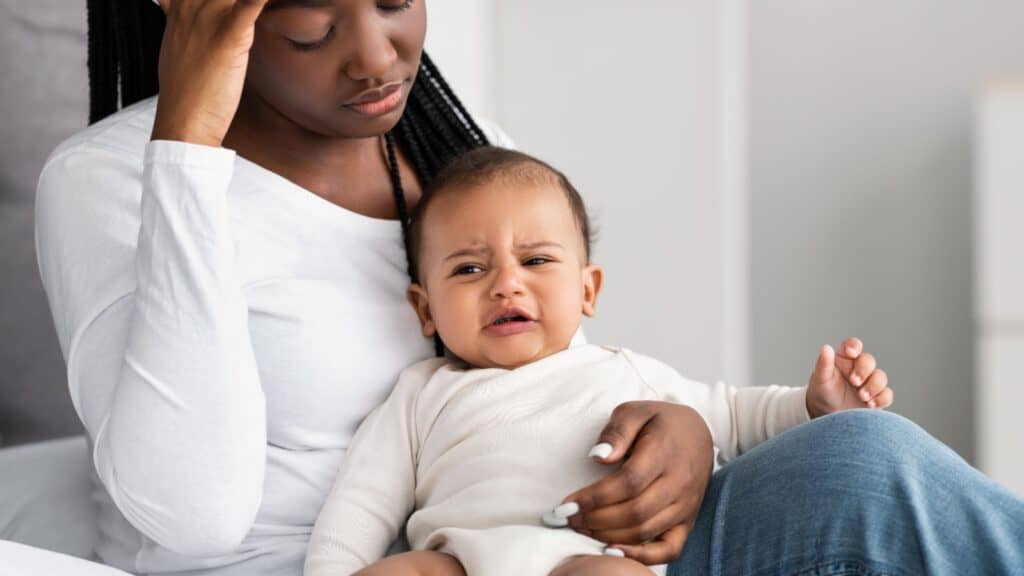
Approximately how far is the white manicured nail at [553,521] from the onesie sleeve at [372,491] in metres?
0.15

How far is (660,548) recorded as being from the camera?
0.99 m

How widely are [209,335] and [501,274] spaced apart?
0.95ft

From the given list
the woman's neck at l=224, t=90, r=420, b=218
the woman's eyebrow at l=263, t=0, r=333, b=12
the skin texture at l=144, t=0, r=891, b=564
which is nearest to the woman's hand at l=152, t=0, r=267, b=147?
the skin texture at l=144, t=0, r=891, b=564

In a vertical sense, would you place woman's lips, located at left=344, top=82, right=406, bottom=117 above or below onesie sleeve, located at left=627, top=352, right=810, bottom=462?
above

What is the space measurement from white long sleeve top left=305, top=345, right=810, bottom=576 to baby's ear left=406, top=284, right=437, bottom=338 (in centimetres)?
4

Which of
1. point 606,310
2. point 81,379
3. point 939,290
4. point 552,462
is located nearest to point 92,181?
point 81,379

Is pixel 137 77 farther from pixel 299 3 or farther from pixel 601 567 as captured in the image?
pixel 601 567

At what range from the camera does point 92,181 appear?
42.2 inches

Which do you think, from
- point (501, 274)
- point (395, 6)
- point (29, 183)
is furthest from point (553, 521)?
point (29, 183)

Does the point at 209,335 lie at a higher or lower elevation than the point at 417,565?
higher

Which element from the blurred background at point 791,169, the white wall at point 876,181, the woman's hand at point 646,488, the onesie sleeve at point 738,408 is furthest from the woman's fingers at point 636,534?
the white wall at point 876,181

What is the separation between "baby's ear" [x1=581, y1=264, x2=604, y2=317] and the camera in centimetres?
122

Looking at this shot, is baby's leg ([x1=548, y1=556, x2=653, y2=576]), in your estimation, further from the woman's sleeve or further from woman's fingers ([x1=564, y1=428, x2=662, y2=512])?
the woman's sleeve

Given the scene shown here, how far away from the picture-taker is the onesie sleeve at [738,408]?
1199 mm
